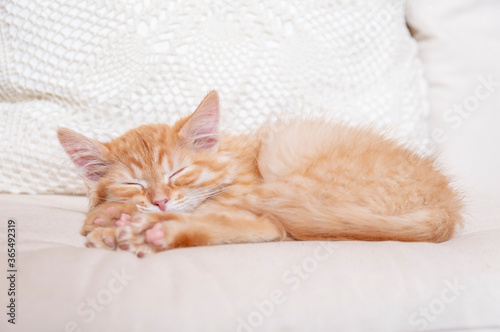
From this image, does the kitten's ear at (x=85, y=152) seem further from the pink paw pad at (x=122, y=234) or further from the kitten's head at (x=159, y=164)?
the pink paw pad at (x=122, y=234)

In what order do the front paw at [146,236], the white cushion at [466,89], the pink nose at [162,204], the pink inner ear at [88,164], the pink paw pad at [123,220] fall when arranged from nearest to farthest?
1. the front paw at [146,236]
2. the pink paw pad at [123,220]
3. the pink nose at [162,204]
4. the pink inner ear at [88,164]
5. the white cushion at [466,89]

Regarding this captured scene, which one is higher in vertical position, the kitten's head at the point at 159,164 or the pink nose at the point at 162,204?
the kitten's head at the point at 159,164

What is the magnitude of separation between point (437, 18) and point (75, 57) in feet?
5.16

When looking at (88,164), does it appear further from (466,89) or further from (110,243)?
(466,89)

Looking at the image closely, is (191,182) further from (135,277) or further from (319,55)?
(319,55)

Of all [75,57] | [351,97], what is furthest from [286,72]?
[75,57]

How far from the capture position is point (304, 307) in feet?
2.58

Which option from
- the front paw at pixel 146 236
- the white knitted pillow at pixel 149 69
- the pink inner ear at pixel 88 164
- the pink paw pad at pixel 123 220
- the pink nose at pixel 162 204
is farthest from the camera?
the white knitted pillow at pixel 149 69

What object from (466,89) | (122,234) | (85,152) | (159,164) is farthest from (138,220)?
(466,89)

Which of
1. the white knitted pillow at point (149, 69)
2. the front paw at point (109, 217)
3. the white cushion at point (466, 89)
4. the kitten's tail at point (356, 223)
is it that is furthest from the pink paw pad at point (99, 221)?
the white cushion at point (466, 89)

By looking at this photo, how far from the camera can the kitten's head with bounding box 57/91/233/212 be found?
4.17 ft

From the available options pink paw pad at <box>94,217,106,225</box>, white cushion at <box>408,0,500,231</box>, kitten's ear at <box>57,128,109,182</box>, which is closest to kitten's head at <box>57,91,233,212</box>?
kitten's ear at <box>57,128,109,182</box>

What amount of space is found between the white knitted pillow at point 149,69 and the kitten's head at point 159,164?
0.37 meters

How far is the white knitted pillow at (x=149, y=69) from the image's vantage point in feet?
5.58
